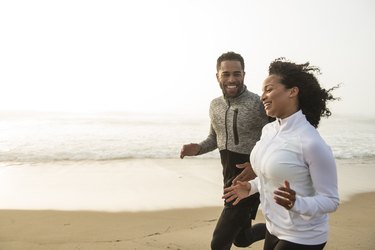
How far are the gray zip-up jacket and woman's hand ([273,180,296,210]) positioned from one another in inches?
55.6

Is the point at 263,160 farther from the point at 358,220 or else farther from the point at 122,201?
the point at 122,201

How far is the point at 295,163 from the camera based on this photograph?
2.08 metres

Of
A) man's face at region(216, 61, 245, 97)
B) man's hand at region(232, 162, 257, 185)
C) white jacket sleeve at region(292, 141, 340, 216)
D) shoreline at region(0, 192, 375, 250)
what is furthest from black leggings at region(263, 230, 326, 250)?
shoreline at region(0, 192, 375, 250)

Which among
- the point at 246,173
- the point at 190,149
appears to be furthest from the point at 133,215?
the point at 246,173

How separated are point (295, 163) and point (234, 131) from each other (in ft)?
4.52

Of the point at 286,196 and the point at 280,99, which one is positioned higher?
the point at 280,99

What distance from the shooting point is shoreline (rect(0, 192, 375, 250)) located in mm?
5156

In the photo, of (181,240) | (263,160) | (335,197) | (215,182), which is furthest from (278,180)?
(215,182)

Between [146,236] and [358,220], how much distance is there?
13.0 feet

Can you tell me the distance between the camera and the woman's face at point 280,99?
2289 mm

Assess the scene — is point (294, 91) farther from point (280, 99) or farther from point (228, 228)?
point (228, 228)

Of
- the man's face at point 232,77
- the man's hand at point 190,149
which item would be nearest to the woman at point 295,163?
the man's face at point 232,77

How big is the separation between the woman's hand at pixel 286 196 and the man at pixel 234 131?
130cm

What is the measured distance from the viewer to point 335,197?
2053 millimetres
